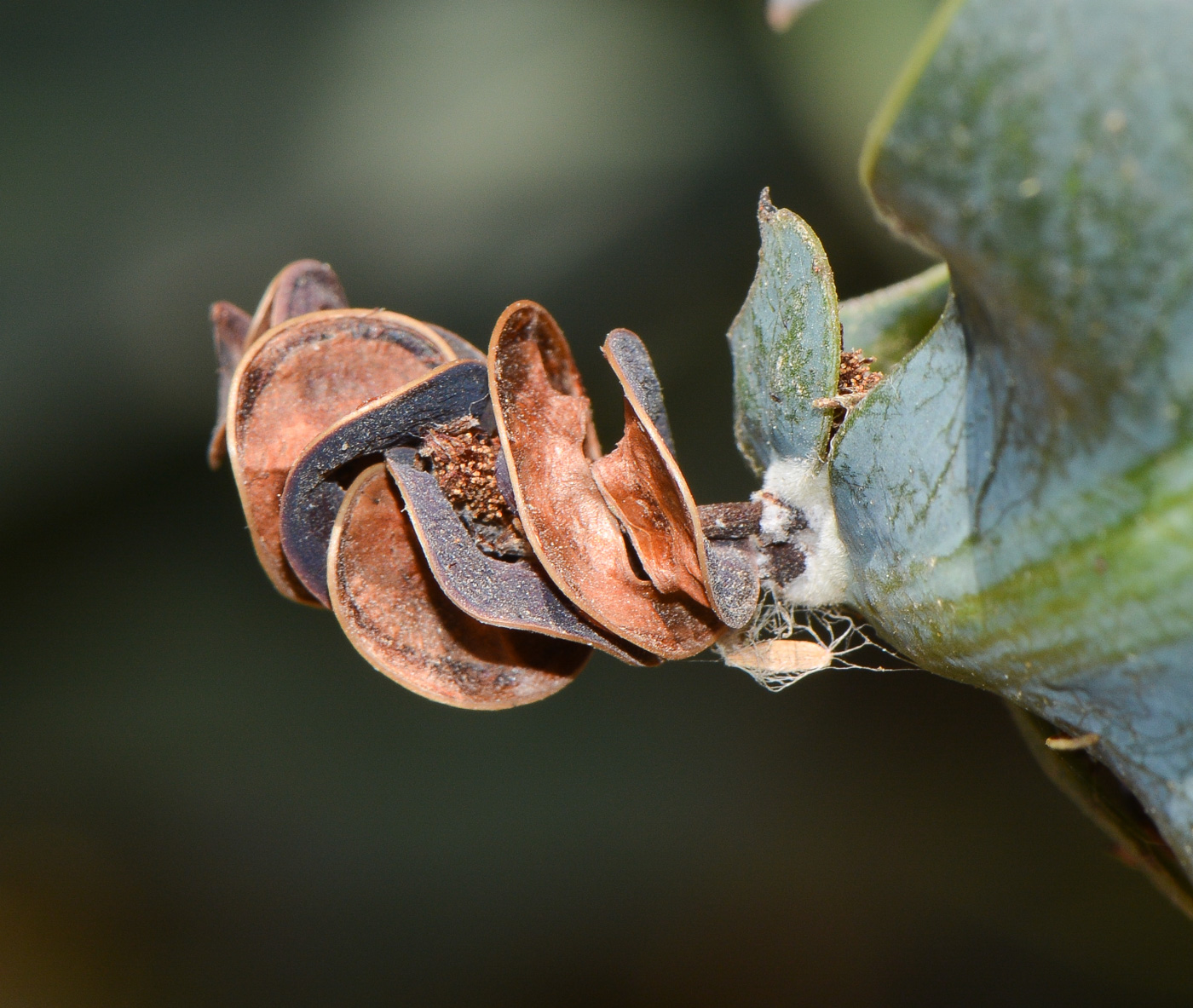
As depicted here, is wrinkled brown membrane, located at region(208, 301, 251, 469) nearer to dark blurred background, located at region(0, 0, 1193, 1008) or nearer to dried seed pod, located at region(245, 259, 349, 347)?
dried seed pod, located at region(245, 259, 349, 347)

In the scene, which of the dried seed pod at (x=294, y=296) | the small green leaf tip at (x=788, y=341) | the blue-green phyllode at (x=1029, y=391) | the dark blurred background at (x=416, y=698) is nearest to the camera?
the blue-green phyllode at (x=1029, y=391)

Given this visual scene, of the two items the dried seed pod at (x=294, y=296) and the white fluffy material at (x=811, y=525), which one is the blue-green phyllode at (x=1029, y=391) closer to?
the white fluffy material at (x=811, y=525)

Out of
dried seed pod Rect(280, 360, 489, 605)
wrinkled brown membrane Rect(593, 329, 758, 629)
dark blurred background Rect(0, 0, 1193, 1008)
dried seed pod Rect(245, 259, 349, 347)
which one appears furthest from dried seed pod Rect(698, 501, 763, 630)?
dark blurred background Rect(0, 0, 1193, 1008)

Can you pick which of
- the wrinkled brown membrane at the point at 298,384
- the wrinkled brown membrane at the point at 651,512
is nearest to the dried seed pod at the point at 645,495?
the wrinkled brown membrane at the point at 651,512

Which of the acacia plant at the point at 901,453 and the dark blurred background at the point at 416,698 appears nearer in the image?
the acacia plant at the point at 901,453

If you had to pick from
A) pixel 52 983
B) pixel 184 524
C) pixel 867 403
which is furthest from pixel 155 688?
pixel 867 403

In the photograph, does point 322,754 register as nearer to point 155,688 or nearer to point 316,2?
Result: point 155,688
